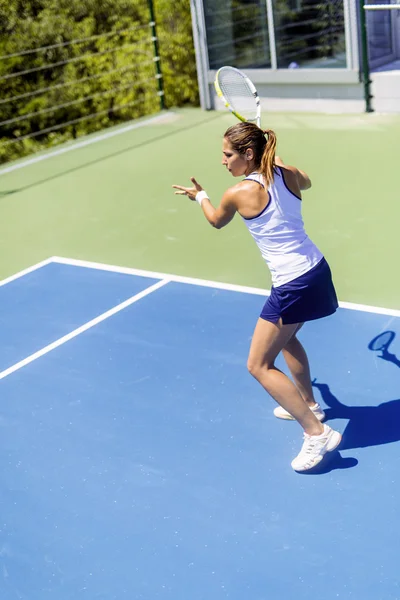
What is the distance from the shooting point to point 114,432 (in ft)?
18.7

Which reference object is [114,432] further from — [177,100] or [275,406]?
[177,100]

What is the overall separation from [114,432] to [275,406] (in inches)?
41.0

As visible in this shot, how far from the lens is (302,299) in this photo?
4883 millimetres

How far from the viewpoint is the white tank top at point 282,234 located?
4.80 metres

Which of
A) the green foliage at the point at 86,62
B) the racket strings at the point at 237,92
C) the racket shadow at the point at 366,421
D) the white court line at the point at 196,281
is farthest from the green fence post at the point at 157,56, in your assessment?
the racket shadow at the point at 366,421

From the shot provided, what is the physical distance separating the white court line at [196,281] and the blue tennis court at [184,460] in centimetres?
7

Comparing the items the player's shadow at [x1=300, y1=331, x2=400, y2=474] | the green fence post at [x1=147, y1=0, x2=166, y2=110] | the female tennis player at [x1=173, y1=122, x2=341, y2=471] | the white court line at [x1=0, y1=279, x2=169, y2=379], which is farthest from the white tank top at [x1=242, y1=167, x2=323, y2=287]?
the green fence post at [x1=147, y1=0, x2=166, y2=110]

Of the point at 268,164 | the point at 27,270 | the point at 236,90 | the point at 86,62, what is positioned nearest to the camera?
the point at 268,164

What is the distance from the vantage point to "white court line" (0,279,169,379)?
672 centimetres

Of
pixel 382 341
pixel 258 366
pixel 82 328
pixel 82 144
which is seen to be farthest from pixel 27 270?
pixel 82 144

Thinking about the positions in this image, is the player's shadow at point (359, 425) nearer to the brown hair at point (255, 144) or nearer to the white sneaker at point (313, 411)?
the white sneaker at point (313, 411)

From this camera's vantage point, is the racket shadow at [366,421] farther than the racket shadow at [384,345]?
No

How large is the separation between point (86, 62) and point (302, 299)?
523 inches

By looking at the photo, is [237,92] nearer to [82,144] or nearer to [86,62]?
[82,144]
